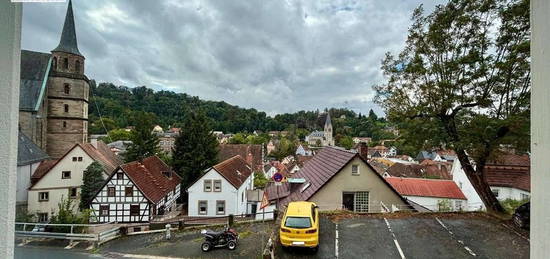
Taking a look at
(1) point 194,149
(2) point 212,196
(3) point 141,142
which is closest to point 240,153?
(1) point 194,149

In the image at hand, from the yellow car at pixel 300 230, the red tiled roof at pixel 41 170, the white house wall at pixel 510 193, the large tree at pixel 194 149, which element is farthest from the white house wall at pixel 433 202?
the red tiled roof at pixel 41 170

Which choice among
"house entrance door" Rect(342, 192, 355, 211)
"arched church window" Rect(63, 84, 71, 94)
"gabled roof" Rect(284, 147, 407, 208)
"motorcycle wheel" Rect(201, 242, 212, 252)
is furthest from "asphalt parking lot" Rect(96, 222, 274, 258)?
"arched church window" Rect(63, 84, 71, 94)

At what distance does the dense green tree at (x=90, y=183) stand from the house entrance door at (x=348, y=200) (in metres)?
17.1

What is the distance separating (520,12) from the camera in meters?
7.51

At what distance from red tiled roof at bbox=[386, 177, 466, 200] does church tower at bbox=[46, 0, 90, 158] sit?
93.1ft

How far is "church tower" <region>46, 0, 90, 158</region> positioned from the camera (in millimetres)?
22641

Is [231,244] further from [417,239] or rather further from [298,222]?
[417,239]

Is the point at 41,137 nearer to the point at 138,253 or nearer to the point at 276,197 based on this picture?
the point at 138,253

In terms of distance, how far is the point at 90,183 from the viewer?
19.4m

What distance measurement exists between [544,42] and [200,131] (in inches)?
1130

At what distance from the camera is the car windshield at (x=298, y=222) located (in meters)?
7.35

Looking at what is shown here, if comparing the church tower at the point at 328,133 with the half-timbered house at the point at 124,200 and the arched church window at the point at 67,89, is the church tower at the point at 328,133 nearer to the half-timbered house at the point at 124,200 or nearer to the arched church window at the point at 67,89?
the arched church window at the point at 67,89

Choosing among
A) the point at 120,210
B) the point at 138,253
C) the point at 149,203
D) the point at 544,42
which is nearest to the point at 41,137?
the point at 120,210

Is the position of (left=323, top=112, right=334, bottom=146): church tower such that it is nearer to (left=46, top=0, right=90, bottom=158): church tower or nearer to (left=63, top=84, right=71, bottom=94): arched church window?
(left=46, top=0, right=90, bottom=158): church tower
